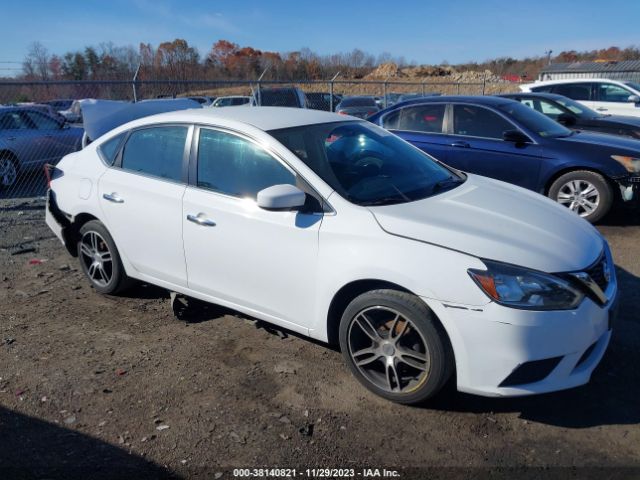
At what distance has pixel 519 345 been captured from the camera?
2.61m

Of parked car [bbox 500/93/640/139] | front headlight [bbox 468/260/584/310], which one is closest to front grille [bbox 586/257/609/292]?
front headlight [bbox 468/260/584/310]

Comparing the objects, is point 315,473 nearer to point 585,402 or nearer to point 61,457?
point 61,457

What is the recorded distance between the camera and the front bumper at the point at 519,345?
103 inches

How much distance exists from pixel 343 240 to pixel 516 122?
4806 mm

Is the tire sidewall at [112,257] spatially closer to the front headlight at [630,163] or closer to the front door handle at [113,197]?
the front door handle at [113,197]

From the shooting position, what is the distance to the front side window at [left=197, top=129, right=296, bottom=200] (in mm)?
3445

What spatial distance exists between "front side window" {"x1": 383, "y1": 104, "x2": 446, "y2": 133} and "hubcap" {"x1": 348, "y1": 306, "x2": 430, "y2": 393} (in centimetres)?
501

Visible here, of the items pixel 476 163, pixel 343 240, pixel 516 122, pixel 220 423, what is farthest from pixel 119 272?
pixel 516 122

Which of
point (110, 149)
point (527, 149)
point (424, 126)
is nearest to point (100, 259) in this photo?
point (110, 149)

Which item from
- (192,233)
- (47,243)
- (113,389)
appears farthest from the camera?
(47,243)

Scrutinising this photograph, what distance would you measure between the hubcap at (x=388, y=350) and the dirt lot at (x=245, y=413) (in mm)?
159

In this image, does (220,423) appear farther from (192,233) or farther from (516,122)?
(516,122)

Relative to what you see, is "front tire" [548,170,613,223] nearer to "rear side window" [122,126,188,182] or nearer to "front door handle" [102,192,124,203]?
"rear side window" [122,126,188,182]

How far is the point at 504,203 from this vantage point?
3484 millimetres
